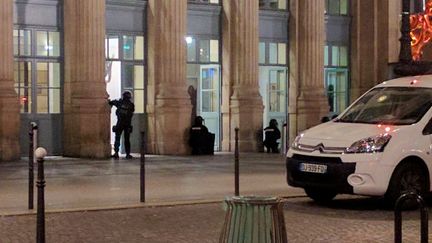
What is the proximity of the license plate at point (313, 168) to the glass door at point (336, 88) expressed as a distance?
16.1 meters

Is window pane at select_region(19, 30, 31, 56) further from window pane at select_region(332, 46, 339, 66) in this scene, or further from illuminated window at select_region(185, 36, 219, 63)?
window pane at select_region(332, 46, 339, 66)

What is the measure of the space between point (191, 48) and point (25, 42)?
514cm

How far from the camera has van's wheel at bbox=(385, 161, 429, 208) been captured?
38.5 feet

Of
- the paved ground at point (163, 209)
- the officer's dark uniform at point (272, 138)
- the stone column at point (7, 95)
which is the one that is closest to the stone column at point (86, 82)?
the stone column at point (7, 95)

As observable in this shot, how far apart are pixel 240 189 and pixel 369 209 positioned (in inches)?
110

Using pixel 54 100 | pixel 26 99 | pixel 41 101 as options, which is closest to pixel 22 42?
pixel 26 99

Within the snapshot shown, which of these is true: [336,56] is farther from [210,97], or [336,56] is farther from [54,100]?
[54,100]

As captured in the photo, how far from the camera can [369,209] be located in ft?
40.5

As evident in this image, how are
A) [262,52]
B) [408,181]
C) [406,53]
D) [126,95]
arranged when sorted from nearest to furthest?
[408,181], [406,53], [126,95], [262,52]

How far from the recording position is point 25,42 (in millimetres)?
21875

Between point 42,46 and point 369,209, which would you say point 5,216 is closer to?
point 369,209

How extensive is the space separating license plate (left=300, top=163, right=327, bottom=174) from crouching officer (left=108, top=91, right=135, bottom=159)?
10057 mm

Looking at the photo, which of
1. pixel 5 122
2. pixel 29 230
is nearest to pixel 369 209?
pixel 29 230

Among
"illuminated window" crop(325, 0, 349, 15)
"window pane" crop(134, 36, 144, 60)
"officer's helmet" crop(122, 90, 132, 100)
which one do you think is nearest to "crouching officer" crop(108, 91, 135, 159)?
"officer's helmet" crop(122, 90, 132, 100)
